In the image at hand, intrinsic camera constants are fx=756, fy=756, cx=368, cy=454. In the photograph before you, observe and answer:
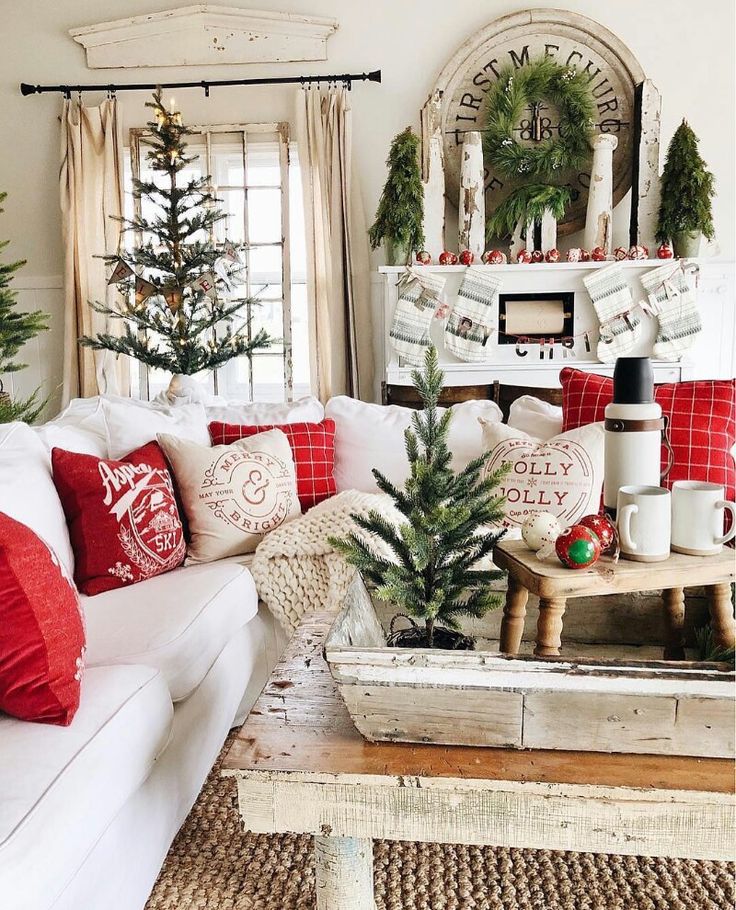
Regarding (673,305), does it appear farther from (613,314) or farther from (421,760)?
(421,760)

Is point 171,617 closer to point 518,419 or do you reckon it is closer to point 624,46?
point 518,419

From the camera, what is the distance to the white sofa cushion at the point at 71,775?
91cm

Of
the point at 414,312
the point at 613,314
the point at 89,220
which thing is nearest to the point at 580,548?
the point at 414,312

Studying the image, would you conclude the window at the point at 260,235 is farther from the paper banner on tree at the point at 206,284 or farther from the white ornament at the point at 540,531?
the white ornament at the point at 540,531

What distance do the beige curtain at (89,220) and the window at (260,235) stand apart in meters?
0.13

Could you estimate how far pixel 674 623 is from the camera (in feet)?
4.57

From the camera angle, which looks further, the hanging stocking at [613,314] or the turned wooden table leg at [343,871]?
the hanging stocking at [613,314]

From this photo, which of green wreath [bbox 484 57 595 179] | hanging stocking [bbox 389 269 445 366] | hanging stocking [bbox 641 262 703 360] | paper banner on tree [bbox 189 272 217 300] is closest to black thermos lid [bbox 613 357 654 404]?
paper banner on tree [bbox 189 272 217 300]

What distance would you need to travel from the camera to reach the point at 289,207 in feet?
15.2

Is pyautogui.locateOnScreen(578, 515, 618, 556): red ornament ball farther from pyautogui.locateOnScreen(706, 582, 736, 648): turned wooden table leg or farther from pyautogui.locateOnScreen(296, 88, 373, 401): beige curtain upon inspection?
pyautogui.locateOnScreen(296, 88, 373, 401): beige curtain

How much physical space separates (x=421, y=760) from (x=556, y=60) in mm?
4342

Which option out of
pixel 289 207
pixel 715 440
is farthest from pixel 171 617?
pixel 289 207

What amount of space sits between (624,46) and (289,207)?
209cm

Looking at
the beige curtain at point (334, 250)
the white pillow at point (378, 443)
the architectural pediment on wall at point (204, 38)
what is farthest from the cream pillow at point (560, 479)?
the architectural pediment on wall at point (204, 38)
